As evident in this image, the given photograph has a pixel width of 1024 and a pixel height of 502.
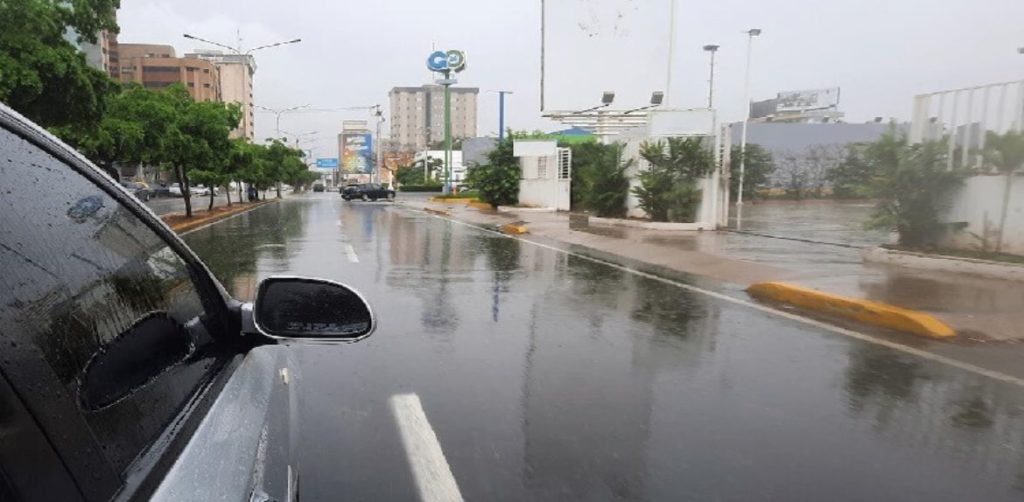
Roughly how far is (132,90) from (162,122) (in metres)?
2.30

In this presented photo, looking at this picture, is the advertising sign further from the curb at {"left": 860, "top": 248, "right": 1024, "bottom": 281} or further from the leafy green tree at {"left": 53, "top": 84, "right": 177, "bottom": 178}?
the curb at {"left": 860, "top": 248, "right": 1024, "bottom": 281}

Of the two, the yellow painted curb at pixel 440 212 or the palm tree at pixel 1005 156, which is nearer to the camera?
the palm tree at pixel 1005 156

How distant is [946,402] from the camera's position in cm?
481

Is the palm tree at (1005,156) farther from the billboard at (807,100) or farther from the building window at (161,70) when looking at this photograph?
the building window at (161,70)

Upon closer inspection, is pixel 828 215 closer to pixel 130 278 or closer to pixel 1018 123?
pixel 1018 123

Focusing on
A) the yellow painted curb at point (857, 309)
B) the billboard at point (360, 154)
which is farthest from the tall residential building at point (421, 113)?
the yellow painted curb at point (857, 309)

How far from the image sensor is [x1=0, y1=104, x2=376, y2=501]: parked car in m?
1.05

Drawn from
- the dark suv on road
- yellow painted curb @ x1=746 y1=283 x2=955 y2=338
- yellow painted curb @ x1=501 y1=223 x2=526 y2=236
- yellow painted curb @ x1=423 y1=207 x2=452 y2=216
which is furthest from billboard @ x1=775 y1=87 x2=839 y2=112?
yellow painted curb @ x1=746 y1=283 x2=955 y2=338

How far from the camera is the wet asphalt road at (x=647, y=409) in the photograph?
346cm

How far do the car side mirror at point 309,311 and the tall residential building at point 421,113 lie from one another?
492 ft

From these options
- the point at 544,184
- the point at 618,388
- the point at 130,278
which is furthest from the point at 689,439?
the point at 544,184

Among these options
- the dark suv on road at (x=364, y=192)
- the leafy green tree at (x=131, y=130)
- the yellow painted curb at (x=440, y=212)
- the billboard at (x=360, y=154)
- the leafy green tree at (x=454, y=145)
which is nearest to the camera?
the leafy green tree at (x=131, y=130)

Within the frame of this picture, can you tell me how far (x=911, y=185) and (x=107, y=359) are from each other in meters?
12.2

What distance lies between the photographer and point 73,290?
4.36 feet
